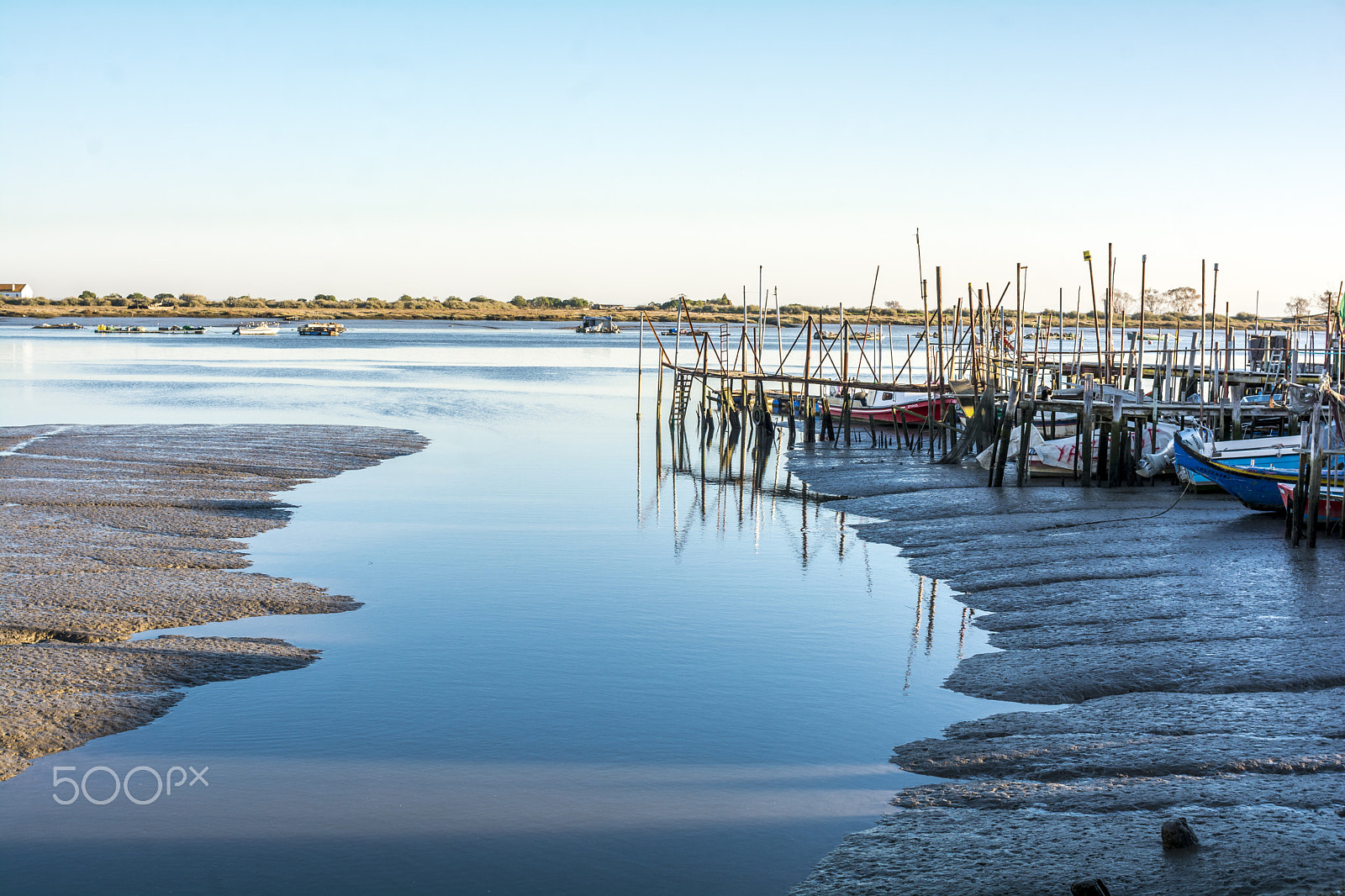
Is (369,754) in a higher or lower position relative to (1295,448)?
lower

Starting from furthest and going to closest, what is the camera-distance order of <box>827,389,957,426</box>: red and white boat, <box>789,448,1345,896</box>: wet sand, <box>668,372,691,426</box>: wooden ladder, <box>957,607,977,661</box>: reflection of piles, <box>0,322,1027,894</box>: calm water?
<box>668,372,691,426</box>: wooden ladder, <box>827,389,957,426</box>: red and white boat, <box>957,607,977,661</box>: reflection of piles, <box>0,322,1027,894</box>: calm water, <box>789,448,1345,896</box>: wet sand

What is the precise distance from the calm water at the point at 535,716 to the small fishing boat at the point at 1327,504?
228 inches

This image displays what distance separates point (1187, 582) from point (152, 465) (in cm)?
1915

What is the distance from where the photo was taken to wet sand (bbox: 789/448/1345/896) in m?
6.47

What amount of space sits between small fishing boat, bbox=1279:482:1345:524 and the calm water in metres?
5.80

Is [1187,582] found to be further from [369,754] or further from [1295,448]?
[369,754]

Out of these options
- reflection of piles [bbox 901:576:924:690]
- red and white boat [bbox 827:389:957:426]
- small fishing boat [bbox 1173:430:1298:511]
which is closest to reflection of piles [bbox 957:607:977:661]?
reflection of piles [bbox 901:576:924:690]

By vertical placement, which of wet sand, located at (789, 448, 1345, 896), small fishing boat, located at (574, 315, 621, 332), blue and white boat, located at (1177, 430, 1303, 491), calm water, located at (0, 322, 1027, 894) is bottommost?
calm water, located at (0, 322, 1027, 894)

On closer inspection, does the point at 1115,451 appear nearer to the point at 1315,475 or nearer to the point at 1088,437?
the point at 1088,437

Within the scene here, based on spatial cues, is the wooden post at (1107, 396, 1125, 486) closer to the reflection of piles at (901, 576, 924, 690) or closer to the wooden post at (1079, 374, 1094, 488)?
the wooden post at (1079, 374, 1094, 488)

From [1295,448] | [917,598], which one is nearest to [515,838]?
[917,598]

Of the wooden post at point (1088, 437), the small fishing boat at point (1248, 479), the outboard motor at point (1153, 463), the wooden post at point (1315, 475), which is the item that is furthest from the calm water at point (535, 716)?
the outboard motor at point (1153, 463)

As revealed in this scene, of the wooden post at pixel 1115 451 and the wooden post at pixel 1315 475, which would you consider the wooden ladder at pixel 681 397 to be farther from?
the wooden post at pixel 1315 475

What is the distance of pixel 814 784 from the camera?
833cm
